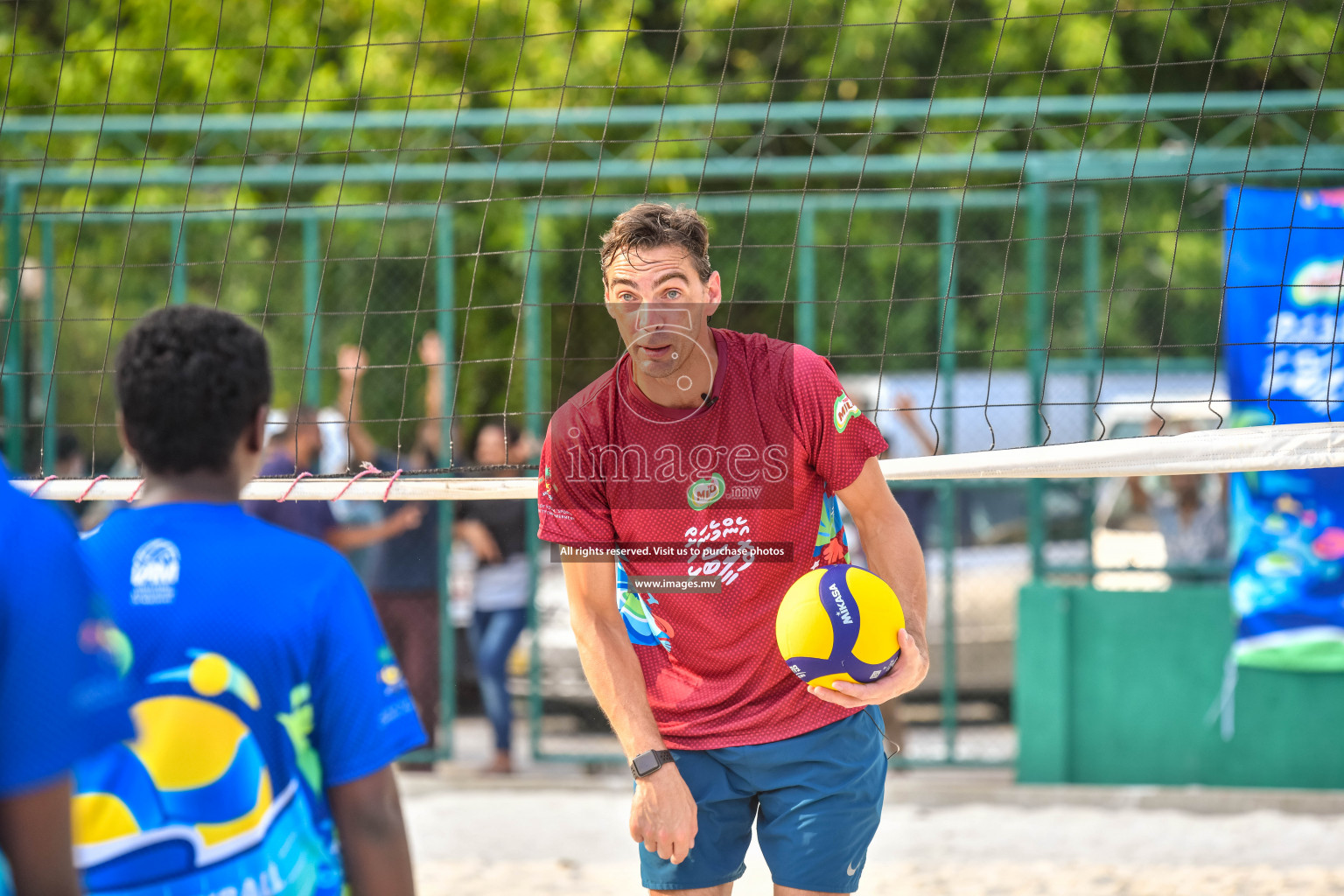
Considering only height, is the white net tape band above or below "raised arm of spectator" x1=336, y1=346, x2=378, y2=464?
below

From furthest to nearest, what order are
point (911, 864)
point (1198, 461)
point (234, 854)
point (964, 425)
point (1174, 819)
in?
point (964, 425) → point (1174, 819) → point (911, 864) → point (1198, 461) → point (234, 854)

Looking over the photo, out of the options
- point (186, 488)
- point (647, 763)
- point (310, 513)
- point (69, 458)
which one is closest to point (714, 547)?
point (647, 763)

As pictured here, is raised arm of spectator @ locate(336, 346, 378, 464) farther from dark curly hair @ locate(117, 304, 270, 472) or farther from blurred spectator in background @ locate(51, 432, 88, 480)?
dark curly hair @ locate(117, 304, 270, 472)

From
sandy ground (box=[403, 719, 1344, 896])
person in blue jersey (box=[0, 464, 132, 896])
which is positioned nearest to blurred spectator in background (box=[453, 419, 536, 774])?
sandy ground (box=[403, 719, 1344, 896])

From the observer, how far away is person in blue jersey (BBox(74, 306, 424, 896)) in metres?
1.52

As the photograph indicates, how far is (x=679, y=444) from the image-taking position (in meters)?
2.69

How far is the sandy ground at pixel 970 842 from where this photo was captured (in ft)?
15.5

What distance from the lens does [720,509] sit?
8.86 feet

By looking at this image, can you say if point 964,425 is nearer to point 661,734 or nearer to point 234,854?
point 661,734

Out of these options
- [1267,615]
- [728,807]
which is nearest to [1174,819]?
[1267,615]

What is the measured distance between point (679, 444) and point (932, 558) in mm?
4227

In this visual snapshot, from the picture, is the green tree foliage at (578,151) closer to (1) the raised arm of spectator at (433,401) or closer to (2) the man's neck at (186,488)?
(1) the raised arm of spectator at (433,401)

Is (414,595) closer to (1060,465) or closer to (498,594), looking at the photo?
(498,594)

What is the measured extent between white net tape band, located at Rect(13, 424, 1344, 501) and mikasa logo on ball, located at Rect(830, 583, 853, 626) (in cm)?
66
